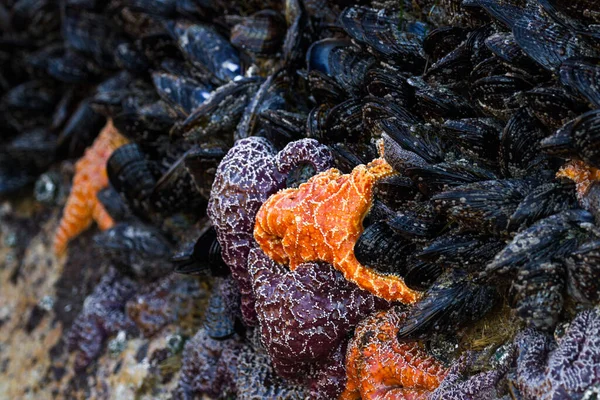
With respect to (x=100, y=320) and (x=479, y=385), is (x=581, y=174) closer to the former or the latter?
(x=479, y=385)

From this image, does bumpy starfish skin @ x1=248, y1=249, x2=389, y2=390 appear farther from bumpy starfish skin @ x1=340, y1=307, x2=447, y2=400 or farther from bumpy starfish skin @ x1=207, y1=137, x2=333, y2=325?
bumpy starfish skin @ x1=207, y1=137, x2=333, y2=325

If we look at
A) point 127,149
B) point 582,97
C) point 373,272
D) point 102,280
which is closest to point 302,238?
point 373,272

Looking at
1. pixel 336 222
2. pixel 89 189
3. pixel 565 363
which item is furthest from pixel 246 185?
pixel 89 189

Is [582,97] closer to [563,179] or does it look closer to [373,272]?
[563,179]

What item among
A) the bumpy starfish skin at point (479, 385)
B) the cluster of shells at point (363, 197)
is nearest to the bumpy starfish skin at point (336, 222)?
the cluster of shells at point (363, 197)

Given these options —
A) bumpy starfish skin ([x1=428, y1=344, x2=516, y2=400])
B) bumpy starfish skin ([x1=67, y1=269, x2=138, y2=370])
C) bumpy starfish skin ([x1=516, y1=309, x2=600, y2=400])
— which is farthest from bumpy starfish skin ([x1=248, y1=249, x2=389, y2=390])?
bumpy starfish skin ([x1=67, y1=269, x2=138, y2=370])

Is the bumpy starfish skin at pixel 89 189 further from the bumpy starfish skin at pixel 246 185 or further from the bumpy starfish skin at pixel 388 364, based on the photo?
the bumpy starfish skin at pixel 388 364

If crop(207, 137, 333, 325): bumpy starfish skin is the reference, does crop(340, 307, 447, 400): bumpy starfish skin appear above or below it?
below
